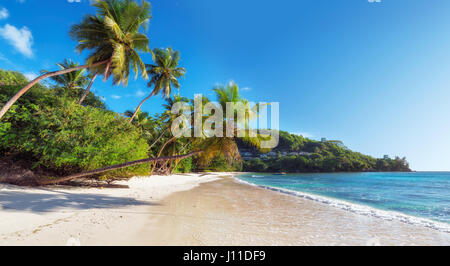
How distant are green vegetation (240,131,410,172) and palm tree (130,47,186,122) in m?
73.8

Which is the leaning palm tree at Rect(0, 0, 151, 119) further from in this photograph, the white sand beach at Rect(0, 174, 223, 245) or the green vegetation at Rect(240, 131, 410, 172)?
the green vegetation at Rect(240, 131, 410, 172)

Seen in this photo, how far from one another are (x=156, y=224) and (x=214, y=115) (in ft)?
17.6

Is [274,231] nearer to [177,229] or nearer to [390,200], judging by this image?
[177,229]

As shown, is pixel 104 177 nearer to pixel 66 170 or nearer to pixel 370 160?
pixel 66 170

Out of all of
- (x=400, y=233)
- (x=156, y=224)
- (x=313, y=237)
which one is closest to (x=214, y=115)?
(x=156, y=224)

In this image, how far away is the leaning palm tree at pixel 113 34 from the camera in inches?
428

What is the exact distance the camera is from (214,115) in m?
8.59

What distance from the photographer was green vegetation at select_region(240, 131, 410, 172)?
78812mm

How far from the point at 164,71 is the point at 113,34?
26.2ft

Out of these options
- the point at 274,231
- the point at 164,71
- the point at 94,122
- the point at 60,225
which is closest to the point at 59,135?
the point at 94,122

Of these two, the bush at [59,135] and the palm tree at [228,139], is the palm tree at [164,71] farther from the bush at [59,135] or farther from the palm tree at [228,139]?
the palm tree at [228,139]

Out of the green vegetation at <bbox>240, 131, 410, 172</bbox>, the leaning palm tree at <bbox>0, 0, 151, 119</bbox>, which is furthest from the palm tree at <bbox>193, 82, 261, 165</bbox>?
the green vegetation at <bbox>240, 131, 410, 172</bbox>

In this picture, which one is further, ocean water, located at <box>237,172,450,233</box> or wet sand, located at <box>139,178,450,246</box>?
ocean water, located at <box>237,172,450,233</box>
